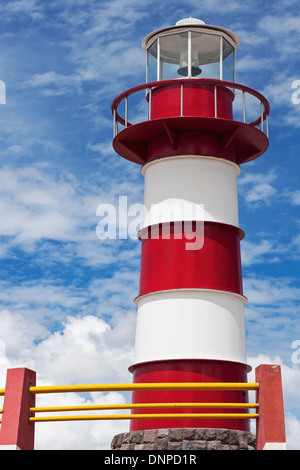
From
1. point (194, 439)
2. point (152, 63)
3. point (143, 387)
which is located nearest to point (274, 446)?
point (143, 387)

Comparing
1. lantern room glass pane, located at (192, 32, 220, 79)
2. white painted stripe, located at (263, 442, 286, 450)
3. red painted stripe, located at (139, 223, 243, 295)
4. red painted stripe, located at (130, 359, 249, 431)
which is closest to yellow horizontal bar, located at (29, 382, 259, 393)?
white painted stripe, located at (263, 442, 286, 450)

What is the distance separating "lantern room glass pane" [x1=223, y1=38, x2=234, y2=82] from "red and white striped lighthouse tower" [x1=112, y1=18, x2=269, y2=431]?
80mm

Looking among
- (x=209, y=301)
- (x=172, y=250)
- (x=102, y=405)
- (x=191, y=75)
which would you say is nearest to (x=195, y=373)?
(x=209, y=301)

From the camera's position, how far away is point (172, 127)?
1623 cm

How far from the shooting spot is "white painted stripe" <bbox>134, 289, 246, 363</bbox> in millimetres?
14828

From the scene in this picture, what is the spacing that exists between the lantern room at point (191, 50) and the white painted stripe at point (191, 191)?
9.12ft

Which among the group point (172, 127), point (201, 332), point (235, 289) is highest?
point (172, 127)

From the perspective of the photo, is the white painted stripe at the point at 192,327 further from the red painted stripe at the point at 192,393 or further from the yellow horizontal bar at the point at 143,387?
the yellow horizontal bar at the point at 143,387

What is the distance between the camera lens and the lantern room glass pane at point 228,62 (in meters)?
18.0

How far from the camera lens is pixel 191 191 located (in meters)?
15.8

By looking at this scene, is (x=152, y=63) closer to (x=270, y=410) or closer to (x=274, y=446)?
(x=270, y=410)

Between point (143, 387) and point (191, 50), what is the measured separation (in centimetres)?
1074

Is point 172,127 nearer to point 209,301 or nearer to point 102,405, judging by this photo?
point 209,301

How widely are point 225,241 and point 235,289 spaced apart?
42.4 inches
